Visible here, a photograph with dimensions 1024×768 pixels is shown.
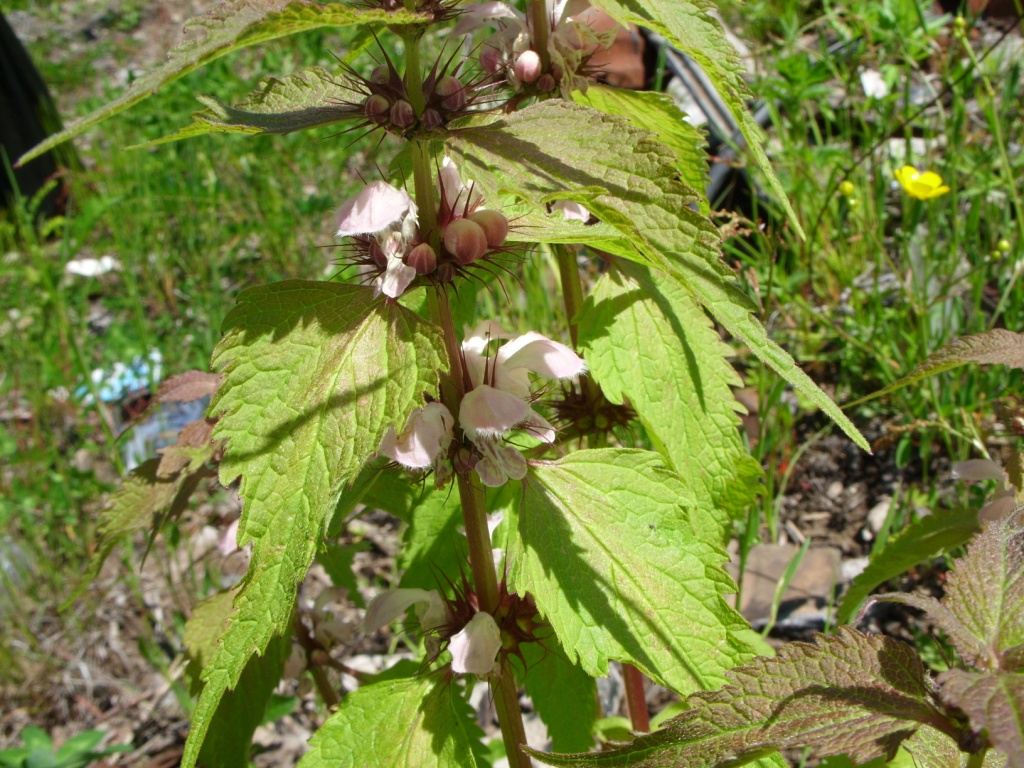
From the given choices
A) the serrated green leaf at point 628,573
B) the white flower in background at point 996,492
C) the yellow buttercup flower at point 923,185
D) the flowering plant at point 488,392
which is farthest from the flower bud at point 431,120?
the yellow buttercup flower at point 923,185

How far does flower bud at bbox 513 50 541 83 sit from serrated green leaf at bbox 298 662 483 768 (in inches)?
27.6

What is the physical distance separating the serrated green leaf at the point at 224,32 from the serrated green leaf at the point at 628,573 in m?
0.52

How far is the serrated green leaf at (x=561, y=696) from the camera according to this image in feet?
3.78

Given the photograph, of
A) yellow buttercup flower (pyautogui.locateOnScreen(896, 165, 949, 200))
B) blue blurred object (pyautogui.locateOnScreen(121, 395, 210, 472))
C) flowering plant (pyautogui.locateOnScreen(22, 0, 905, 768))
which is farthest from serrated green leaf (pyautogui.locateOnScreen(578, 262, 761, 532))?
blue blurred object (pyautogui.locateOnScreen(121, 395, 210, 472))

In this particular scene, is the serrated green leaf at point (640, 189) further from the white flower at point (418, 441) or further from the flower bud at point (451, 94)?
the white flower at point (418, 441)

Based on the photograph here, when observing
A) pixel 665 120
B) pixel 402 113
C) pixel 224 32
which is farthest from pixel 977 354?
pixel 224 32

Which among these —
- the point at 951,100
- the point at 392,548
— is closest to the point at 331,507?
the point at 392,548

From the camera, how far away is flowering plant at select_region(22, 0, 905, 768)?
26.7 inches

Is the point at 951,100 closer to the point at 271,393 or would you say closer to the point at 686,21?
the point at 686,21

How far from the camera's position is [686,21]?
0.84 metres

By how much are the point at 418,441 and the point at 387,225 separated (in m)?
0.20

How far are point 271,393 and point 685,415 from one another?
1.68 ft

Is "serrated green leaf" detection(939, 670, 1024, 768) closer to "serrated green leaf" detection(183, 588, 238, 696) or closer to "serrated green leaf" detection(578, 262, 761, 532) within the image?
"serrated green leaf" detection(578, 262, 761, 532)

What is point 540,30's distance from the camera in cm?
105
